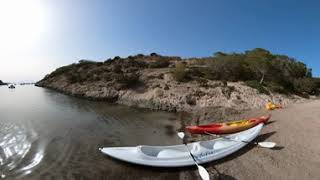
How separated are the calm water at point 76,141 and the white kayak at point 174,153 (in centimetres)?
31

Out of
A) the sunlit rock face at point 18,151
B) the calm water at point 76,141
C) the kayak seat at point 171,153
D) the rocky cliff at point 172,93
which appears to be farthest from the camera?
the rocky cliff at point 172,93

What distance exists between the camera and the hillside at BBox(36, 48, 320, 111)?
20750 millimetres

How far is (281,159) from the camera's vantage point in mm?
8203

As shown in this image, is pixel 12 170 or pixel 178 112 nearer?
pixel 12 170

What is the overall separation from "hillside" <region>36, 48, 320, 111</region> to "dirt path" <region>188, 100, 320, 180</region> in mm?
7902

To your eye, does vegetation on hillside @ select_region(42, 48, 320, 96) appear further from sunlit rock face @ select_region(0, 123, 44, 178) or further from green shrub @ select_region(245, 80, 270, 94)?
sunlit rock face @ select_region(0, 123, 44, 178)

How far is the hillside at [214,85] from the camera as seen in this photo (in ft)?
68.1

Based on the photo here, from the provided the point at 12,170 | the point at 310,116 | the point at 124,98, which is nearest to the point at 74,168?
the point at 12,170

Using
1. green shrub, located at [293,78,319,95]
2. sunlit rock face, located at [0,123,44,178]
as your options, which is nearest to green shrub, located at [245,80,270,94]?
green shrub, located at [293,78,319,95]

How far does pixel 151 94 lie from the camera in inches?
917

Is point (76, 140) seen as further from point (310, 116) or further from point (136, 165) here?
point (310, 116)

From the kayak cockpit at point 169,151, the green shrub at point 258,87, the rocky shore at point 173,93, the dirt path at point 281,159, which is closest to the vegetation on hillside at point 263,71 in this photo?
the green shrub at point 258,87

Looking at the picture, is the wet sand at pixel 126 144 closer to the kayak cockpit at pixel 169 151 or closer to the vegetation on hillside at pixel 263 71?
the kayak cockpit at pixel 169 151

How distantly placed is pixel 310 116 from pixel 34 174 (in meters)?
16.6
